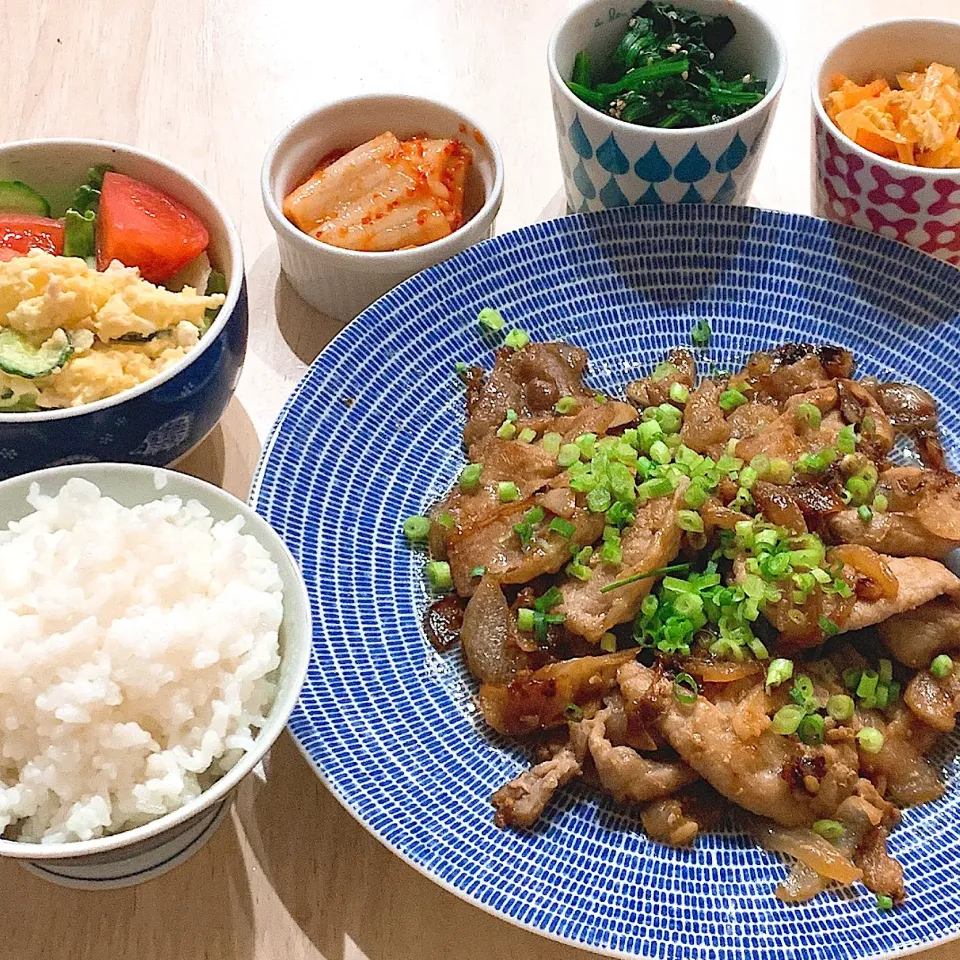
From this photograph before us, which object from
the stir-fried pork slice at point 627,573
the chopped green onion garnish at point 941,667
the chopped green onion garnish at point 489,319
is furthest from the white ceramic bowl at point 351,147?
the chopped green onion garnish at point 941,667

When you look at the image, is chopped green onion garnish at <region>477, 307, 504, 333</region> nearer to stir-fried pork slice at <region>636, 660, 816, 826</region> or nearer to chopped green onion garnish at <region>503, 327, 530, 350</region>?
chopped green onion garnish at <region>503, 327, 530, 350</region>

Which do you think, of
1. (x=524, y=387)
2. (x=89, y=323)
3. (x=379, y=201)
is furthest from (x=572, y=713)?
(x=379, y=201)

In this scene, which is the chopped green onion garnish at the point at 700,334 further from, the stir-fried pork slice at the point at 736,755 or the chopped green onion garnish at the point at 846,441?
the stir-fried pork slice at the point at 736,755

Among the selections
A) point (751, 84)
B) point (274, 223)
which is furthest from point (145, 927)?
point (751, 84)

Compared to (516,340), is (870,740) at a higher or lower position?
lower

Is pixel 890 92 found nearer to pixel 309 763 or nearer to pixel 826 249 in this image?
pixel 826 249

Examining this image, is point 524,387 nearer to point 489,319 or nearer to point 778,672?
point 489,319

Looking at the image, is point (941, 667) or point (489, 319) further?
point (489, 319)
